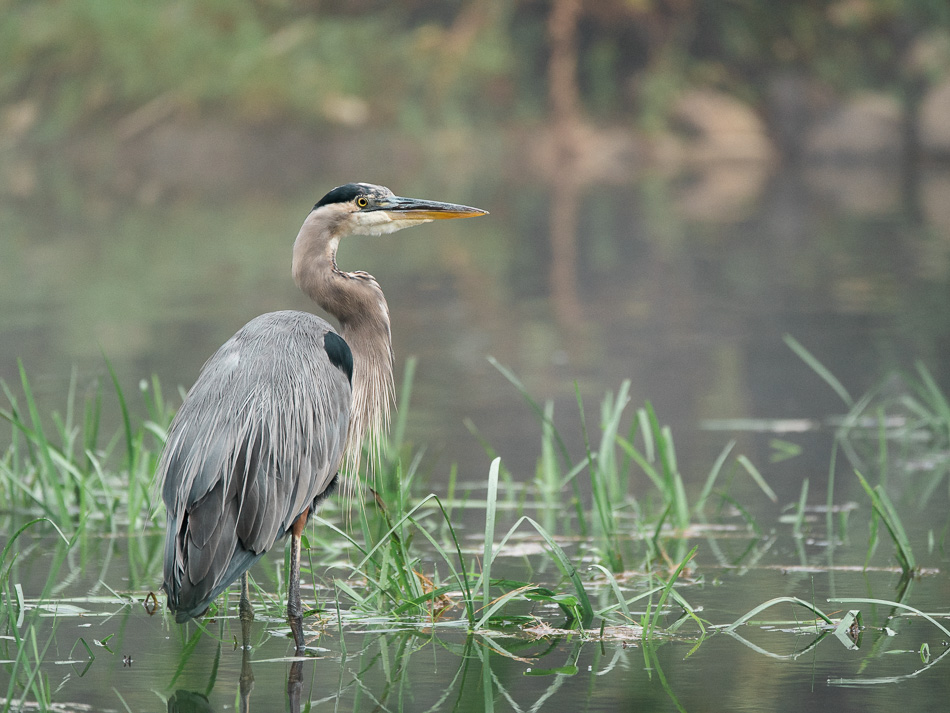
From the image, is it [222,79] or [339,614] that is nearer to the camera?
[339,614]

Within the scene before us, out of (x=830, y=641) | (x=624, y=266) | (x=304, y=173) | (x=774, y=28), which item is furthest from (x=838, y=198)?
(x=830, y=641)

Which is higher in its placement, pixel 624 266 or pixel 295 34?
pixel 295 34

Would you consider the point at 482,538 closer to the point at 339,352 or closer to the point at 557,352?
the point at 339,352

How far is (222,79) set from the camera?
3225 centimetres

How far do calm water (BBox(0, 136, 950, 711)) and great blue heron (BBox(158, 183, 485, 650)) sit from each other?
0.29 m

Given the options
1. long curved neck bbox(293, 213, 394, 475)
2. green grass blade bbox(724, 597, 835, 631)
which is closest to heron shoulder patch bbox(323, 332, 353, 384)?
long curved neck bbox(293, 213, 394, 475)

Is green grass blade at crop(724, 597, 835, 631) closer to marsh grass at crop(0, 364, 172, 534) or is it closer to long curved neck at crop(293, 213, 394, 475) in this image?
long curved neck at crop(293, 213, 394, 475)

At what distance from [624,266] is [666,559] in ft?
34.4

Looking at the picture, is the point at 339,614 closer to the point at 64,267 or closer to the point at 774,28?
the point at 64,267

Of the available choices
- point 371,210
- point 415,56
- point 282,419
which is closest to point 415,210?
point 371,210

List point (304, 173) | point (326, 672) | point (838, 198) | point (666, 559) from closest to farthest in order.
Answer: point (326, 672) → point (666, 559) → point (838, 198) → point (304, 173)

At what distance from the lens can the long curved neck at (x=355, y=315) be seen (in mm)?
4320

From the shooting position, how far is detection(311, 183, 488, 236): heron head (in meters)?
4.37

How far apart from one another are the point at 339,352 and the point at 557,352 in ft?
17.7
